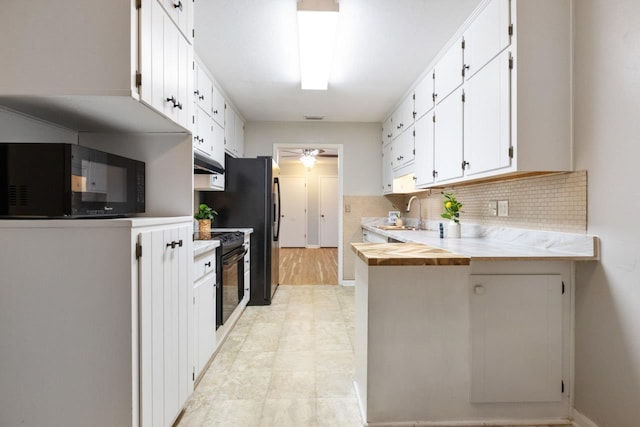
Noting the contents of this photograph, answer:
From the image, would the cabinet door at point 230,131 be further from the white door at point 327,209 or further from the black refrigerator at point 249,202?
the white door at point 327,209

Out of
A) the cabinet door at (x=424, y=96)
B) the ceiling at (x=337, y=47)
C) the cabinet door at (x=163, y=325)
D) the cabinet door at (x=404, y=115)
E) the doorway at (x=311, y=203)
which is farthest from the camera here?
the doorway at (x=311, y=203)

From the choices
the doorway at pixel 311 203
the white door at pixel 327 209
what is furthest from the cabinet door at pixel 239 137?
the white door at pixel 327 209

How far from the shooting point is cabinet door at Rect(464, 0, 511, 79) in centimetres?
183

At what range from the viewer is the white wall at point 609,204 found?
1404mm

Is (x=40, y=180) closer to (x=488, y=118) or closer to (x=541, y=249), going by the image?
(x=488, y=118)

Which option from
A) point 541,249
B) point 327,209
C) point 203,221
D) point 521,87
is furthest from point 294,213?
point 521,87

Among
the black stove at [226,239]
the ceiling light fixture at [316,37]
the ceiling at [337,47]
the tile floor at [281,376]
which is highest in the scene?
the ceiling at [337,47]

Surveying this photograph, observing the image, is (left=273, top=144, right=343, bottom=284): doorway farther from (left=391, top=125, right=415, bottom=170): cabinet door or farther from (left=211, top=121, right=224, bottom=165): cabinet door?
(left=211, top=121, right=224, bottom=165): cabinet door

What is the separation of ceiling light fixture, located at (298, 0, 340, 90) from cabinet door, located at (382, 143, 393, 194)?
1584mm

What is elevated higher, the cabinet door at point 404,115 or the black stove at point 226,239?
the cabinet door at point 404,115

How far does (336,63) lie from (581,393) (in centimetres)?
277

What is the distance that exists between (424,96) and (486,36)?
1.07 m

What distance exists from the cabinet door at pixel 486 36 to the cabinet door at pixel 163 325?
199 centimetres

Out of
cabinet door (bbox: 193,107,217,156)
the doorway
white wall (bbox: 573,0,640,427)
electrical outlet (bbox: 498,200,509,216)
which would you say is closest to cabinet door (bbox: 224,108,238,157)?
Answer: cabinet door (bbox: 193,107,217,156)
